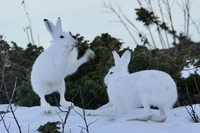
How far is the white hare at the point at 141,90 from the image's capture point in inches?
162

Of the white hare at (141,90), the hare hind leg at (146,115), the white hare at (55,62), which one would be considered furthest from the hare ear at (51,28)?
the hare hind leg at (146,115)

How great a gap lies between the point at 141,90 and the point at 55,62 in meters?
0.99

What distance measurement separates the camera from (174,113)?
500 centimetres

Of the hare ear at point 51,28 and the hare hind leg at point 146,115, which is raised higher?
the hare ear at point 51,28

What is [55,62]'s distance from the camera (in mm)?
4621

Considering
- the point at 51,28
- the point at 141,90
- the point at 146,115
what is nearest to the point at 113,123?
the point at 146,115

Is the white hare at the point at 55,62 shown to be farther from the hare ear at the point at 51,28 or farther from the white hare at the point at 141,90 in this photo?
the white hare at the point at 141,90

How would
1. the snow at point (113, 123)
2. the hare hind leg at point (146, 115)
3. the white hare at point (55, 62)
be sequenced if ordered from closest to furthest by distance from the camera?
the snow at point (113, 123)
the hare hind leg at point (146, 115)
the white hare at point (55, 62)

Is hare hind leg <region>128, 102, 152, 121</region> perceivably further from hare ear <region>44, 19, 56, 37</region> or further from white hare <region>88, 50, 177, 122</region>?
hare ear <region>44, 19, 56, 37</region>

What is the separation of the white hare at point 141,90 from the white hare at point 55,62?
49 cm

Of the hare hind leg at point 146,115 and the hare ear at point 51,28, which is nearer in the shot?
the hare hind leg at point 146,115

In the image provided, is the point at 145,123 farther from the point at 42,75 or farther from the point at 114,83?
the point at 42,75

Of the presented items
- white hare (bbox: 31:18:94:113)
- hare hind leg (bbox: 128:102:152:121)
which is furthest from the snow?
white hare (bbox: 31:18:94:113)

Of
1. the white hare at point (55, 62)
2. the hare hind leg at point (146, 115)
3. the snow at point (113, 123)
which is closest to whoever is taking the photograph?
the snow at point (113, 123)
